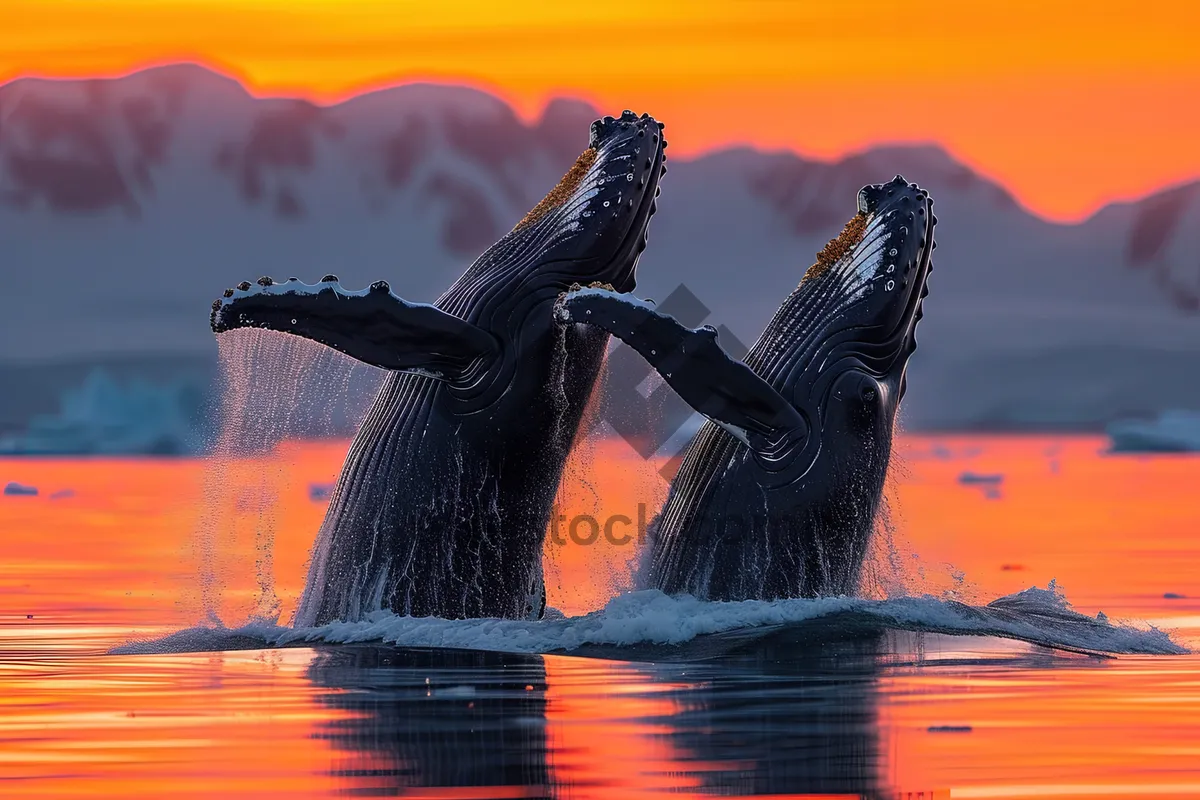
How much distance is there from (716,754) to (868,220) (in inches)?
397

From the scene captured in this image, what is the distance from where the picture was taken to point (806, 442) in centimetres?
2078

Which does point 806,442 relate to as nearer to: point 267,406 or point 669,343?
point 669,343

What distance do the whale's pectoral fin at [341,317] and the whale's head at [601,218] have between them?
1.86 m

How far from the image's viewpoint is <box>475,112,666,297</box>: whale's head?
21281 mm

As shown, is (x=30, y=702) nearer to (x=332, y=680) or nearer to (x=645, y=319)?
(x=332, y=680)

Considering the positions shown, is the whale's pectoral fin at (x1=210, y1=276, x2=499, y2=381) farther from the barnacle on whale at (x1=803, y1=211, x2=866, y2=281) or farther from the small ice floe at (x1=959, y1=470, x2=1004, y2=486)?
the small ice floe at (x1=959, y1=470, x2=1004, y2=486)

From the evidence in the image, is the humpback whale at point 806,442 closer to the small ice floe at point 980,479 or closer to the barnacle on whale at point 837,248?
the barnacle on whale at point 837,248

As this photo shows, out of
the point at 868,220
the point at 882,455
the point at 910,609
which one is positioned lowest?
the point at 910,609

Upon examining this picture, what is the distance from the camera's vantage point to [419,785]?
12469 mm

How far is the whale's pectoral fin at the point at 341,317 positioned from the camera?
63.2 ft

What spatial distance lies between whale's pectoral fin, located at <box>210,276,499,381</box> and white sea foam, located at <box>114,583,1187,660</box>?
8.21ft

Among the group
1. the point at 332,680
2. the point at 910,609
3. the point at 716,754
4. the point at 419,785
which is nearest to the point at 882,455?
the point at 910,609

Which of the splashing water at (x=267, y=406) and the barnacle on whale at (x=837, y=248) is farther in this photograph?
the barnacle on whale at (x=837, y=248)

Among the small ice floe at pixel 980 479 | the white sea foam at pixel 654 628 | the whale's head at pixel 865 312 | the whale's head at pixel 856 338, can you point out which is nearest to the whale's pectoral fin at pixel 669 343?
the whale's head at pixel 856 338
